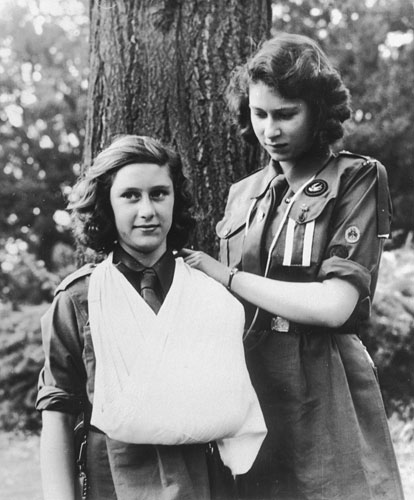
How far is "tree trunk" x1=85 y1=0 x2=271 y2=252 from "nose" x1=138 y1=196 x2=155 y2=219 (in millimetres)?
779

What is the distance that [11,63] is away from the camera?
9508 mm

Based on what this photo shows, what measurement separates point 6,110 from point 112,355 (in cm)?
800

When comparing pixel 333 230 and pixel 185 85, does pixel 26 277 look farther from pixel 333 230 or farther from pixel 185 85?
pixel 333 230

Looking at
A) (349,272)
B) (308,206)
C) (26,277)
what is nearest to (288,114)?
(308,206)

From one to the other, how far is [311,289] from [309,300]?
4 centimetres

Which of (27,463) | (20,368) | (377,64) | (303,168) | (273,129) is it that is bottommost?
(27,463)

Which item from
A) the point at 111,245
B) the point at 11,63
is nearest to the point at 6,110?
the point at 11,63

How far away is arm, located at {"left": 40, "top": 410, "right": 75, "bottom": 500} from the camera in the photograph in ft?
6.89

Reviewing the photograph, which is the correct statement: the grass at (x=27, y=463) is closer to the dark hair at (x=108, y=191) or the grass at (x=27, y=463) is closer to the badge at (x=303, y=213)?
the badge at (x=303, y=213)

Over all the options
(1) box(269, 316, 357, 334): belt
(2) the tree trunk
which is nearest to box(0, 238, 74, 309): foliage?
(2) the tree trunk

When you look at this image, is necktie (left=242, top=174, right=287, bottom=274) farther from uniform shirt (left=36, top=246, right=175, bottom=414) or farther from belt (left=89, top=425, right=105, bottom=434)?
belt (left=89, top=425, right=105, bottom=434)

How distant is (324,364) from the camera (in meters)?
2.21

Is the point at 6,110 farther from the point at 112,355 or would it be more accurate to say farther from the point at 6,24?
the point at 112,355

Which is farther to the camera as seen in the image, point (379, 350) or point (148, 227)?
point (379, 350)
